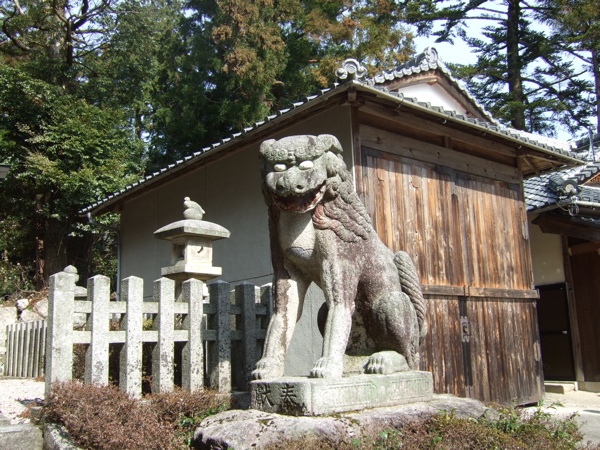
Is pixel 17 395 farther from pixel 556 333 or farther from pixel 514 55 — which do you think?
pixel 514 55

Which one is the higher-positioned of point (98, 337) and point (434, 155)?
point (434, 155)

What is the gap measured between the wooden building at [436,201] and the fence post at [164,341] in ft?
7.71

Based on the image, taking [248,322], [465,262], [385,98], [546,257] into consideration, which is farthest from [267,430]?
[546,257]

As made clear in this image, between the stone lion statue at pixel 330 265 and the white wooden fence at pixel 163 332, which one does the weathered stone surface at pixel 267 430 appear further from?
the white wooden fence at pixel 163 332

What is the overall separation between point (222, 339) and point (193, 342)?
0.38 metres

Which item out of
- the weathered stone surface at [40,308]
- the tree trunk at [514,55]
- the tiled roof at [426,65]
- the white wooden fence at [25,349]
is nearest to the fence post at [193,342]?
the white wooden fence at [25,349]

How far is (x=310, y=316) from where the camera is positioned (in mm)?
7816

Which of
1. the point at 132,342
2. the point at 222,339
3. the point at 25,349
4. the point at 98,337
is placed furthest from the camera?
the point at 25,349

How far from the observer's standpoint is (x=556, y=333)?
1253cm

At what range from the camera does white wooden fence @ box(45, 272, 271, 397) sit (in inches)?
208

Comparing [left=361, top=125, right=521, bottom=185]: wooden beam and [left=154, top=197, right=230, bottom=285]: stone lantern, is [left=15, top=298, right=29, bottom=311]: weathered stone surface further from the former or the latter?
[left=361, top=125, right=521, bottom=185]: wooden beam

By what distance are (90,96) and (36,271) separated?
6.26 metres

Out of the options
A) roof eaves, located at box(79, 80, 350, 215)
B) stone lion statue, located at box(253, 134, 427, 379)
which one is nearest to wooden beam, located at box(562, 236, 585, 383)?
roof eaves, located at box(79, 80, 350, 215)

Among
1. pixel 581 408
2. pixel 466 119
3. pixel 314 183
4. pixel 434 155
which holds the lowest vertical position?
pixel 581 408
